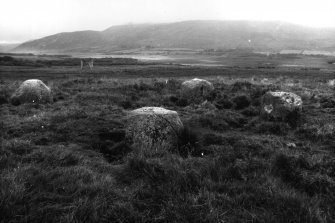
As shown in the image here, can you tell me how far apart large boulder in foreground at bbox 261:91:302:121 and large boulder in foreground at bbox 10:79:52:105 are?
405 inches

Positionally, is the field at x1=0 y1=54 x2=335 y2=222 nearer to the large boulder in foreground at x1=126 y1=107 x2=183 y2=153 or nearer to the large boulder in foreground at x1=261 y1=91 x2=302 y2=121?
the large boulder in foreground at x1=126 y1=107 x2=183 y2=153

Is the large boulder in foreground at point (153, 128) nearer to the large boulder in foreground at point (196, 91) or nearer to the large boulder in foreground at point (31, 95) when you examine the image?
the large boulder in foreground at point (196, 91)

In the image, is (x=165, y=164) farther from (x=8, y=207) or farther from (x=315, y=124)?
(x=315, y=124)

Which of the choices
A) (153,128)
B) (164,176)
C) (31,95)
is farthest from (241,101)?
(164,176)

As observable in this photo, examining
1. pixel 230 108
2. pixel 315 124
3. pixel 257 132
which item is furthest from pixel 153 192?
pixel 230 108

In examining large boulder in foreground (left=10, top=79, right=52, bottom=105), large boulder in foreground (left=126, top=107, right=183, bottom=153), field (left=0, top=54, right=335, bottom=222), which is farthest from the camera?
large boulder in foreground (left=10, top=79, right=52, bottom=105)

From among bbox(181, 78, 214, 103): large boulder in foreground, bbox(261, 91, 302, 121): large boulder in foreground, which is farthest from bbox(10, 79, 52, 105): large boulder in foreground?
bbox(261, 91, 302, 121): large boulder in foreground

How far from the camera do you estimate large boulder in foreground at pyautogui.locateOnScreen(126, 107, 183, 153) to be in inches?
327

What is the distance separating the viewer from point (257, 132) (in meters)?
11.0

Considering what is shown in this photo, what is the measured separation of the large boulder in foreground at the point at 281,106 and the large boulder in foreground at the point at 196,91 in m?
4.40

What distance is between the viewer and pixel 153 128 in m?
8.46

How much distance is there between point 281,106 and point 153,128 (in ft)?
20.1

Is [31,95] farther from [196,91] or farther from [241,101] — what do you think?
[241,101]

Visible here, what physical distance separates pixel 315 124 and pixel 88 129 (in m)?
7.78
